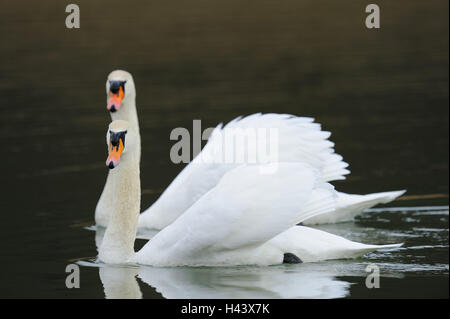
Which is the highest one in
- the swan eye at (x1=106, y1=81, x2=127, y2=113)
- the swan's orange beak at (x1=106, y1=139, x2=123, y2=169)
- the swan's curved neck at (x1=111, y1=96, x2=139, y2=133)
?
the swan eye at (x1=106, y1=81, x2=127, y2=113)

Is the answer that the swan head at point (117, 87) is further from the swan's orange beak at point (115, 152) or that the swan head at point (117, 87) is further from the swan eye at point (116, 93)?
the swan's orange beak at point (115, 152)

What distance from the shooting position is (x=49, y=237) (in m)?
11.3

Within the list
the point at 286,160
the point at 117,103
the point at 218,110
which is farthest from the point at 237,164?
the point at 218,110

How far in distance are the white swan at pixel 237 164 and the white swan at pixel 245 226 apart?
4.67 feet

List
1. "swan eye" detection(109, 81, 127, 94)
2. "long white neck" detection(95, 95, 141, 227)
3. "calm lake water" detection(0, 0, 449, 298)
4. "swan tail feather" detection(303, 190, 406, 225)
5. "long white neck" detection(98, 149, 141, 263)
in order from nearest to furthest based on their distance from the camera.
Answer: "calm lake water" detection(0, 0, 449, 298) < "long white neck" detection(98, 149, 141, 263) < "swan tail feather" detection(303, 190, 406, 225) < "swan eye" detection(109, 81, 127, 94) < "long white neck" detection(95, 95, 141, 227)

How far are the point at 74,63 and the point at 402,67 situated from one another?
6869mm

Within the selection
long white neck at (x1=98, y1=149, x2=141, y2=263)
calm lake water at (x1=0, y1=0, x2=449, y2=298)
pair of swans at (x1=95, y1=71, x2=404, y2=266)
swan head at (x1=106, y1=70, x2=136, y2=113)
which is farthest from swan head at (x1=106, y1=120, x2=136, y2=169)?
swan head at (x1=106, y1=70, x2=136, y2=113)

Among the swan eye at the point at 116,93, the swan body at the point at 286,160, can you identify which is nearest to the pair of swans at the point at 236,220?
the swan body at the point at 286,160

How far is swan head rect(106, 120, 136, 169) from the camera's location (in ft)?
32.9

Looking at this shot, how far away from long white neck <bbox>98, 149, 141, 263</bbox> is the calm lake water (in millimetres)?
189

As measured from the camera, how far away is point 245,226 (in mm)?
9344

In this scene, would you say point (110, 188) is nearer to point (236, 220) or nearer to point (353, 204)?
point (353, 204)

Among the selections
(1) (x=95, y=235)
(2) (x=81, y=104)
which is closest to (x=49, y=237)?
(1) (x=95, y=235)

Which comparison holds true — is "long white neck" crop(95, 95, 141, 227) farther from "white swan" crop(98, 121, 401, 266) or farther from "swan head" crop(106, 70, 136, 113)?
"white swan" crop(98, 121, 401, 266)
